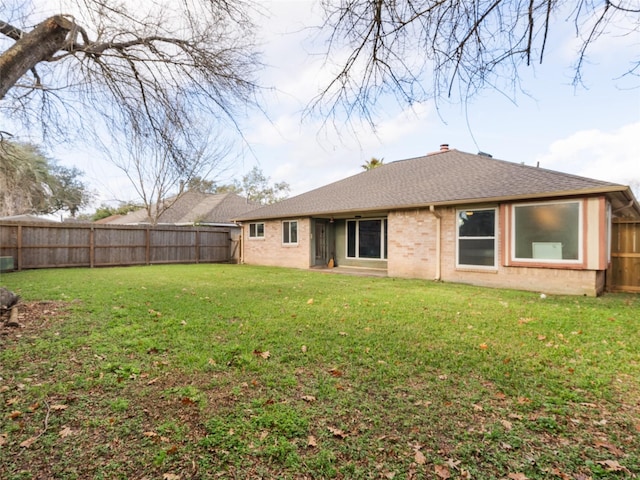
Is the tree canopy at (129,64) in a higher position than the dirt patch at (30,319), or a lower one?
higher

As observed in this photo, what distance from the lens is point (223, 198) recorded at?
26578 millimetres

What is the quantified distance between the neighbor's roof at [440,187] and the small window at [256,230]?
61 cm

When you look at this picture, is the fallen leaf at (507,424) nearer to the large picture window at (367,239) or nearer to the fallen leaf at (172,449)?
the fallen leaf at (172,449)

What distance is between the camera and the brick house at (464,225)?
8.09m

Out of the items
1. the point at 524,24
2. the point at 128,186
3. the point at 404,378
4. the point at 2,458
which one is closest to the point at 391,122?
the point at 524,24

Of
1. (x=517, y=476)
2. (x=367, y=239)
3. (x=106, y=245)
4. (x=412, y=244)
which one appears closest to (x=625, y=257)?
(x=412, y=244)

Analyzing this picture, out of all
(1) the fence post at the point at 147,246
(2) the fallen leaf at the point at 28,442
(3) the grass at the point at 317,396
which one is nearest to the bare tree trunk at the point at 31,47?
(3) the grass at the point at 317,396

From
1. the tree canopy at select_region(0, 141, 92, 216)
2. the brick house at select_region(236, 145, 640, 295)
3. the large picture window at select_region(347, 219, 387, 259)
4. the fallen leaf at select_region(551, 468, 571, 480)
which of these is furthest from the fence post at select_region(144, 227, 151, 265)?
the fallen leaf at select_region(551, 468, 571, 480)

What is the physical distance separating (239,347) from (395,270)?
835 cm

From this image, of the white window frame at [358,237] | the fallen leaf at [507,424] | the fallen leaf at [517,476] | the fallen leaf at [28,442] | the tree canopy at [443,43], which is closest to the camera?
the fallen leaf at [517,476]

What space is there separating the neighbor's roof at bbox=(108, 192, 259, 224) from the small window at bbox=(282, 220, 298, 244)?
8.74 meters

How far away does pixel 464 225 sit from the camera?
32.7 ft

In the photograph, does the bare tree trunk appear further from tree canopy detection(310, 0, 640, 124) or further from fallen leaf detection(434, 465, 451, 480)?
fallen leaf detection(434, 465, 451, 480)

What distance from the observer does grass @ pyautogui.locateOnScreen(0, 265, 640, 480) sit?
2.04 metres
